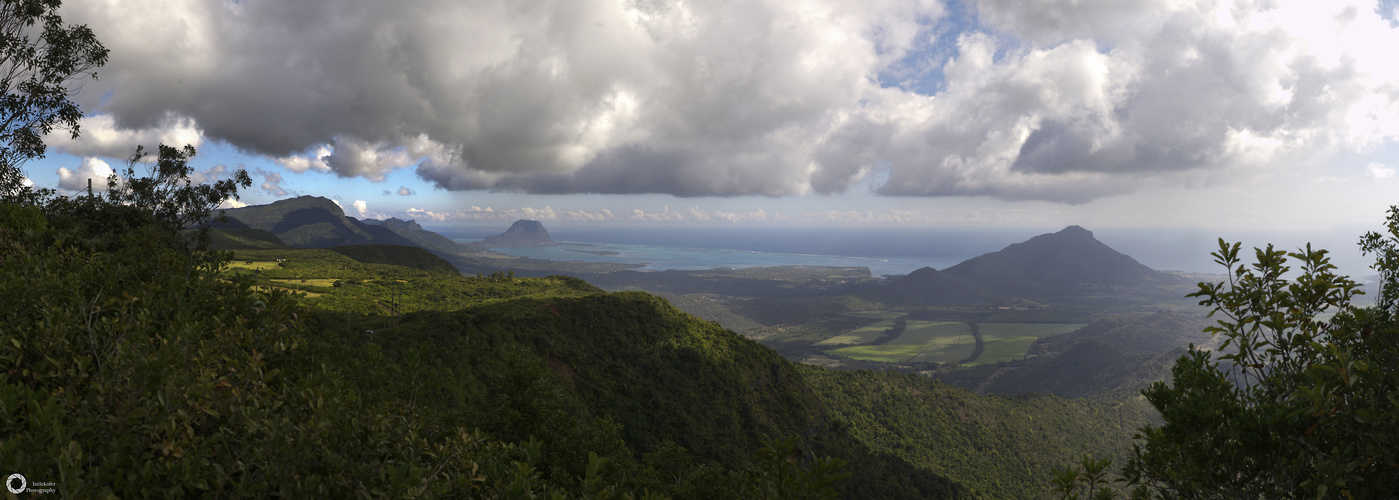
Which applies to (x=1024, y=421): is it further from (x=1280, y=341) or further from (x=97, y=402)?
(x=97, y=402)

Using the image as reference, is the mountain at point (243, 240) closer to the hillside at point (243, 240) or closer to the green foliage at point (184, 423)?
the hillside at point (243, 240)

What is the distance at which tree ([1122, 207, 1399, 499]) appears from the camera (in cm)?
533

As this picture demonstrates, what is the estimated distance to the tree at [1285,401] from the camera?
533 cm

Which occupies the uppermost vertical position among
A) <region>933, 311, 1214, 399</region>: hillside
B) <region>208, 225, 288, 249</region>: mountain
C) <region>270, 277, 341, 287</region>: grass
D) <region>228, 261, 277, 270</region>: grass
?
<region>208, 225, 288, 249</region>: mountain

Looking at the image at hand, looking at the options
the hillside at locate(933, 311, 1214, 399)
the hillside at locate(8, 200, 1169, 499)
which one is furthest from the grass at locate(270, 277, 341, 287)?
the hillside at locate(933, 311, 1214, 399)

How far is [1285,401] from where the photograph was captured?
609 cm

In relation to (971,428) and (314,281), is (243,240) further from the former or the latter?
(971,428)

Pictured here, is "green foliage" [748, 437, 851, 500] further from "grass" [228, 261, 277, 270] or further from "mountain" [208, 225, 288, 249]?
"mountain" [208, 225, 288, 249]

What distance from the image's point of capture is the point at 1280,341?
6.43m

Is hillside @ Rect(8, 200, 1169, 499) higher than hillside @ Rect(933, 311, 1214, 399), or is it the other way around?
hillside @ Rect(8, 200, 1169, 499)

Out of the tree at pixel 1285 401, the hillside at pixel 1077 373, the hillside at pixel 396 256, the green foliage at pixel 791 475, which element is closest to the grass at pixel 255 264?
the hillside at pixel 396 256

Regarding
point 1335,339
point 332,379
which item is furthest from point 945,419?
point 332,379

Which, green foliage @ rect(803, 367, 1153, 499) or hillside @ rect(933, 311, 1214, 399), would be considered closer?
green foliage @ rect(803, 367, 1153, 499)

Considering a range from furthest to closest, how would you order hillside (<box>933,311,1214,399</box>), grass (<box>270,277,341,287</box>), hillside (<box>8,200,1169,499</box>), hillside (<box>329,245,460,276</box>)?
1. hillside (<box>329,245,460,276</box>)
2. hillside (<box>933,311,1214,399</box>)
3. grass (<box>270,277,341,287</box>)
4. hillside (<box>8,200,1169,499</box>)
